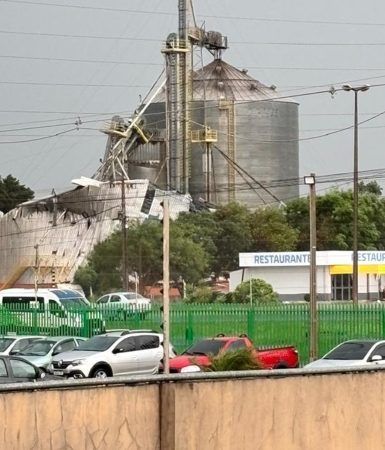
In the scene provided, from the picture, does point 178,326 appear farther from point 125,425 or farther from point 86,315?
point 125,425

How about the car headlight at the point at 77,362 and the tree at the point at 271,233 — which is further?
the tree at the point at 271,233

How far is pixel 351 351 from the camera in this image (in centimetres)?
2933

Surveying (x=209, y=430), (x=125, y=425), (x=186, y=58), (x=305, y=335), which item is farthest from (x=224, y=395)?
(x=186, y=58)

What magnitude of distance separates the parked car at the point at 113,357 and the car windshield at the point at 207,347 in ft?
4.87

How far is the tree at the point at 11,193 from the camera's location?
11569cm

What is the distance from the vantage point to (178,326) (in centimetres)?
4412

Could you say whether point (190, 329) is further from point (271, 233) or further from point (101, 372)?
point (271, 233)

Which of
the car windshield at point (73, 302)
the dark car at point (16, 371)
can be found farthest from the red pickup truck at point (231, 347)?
the car windshield at point (73, 302)

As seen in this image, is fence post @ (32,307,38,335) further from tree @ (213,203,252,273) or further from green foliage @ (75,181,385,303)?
tree @ (213,203,252,273)

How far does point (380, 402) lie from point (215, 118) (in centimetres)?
9812

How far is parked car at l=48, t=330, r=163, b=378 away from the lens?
105ft

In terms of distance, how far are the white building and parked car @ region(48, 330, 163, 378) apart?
4651cm

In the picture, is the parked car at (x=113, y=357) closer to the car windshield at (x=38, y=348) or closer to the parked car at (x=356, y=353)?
the car windshield at (x=38, y=348)

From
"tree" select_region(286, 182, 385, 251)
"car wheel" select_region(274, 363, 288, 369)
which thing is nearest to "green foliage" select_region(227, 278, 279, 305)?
"tree" select_region(286, 182, 385, 251)
